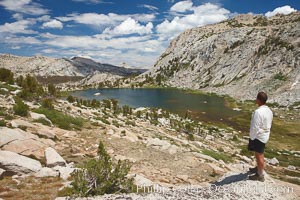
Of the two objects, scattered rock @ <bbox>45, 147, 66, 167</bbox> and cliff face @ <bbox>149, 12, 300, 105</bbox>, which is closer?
scattered rock @ <bbox>45, 147, 66, 167</bbox>

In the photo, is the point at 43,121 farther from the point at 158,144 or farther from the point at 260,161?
the point at 260,161

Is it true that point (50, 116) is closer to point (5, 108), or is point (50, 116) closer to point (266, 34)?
point (5, 108)

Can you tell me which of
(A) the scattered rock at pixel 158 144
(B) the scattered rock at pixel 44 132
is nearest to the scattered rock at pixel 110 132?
(A) the scattered rock at pixel 158 144

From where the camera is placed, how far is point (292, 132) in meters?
58.1

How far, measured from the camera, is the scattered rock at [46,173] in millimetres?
13145

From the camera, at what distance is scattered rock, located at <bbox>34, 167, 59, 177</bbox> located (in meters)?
13.1

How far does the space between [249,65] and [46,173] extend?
138258 millimetres

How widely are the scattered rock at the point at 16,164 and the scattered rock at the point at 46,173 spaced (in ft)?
0.91

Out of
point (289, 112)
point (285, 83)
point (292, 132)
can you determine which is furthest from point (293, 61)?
point (292, 132)

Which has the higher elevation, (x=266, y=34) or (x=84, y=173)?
(x=266, y=34)

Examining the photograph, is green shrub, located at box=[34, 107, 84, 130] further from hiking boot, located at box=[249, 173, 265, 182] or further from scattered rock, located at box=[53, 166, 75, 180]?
hiking boot, located at box=[249, 173, 265, 182]

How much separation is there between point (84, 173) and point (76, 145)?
30.4ft

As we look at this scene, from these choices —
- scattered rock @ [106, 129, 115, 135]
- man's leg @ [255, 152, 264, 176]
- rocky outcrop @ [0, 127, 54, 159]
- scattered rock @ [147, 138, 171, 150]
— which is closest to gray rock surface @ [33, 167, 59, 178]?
rocky outcrop @ [0, 127, 54, 159]

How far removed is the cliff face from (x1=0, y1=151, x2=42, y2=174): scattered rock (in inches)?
3485
